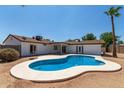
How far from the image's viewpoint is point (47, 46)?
2664 cm

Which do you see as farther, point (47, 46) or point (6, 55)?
point (47, 46)

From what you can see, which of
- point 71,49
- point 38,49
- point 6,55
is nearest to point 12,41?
point 38,49

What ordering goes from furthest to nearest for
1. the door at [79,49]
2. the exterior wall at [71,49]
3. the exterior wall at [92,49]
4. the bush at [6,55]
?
the exterior wall at [71,49], the door at [79,49], the exterior wall at [92,49], the bush at [6,55]

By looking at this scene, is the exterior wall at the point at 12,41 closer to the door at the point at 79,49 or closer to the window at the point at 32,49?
the window at the point at 32,49

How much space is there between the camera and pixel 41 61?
15.0 meters

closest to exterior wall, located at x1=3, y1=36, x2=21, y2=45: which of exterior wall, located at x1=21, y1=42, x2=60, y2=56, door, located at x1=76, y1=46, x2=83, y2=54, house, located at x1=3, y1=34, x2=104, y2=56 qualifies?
house, located at x1=3, y1=34, x2=104, y2=56

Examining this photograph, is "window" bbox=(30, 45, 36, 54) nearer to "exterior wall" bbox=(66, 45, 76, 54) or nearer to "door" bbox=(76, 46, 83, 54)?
"exterior wall" bbox=(66, 45, 76, 54)

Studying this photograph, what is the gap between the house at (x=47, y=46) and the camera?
65.4 feet

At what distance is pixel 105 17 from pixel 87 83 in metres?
19.5

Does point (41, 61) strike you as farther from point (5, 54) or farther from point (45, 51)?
point (45, 51)

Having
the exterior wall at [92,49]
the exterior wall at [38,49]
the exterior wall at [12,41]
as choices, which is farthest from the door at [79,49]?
the exterior wall at [12,41]

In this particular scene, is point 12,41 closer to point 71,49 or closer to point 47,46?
point 47,46

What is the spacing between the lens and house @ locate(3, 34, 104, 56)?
1994cm
